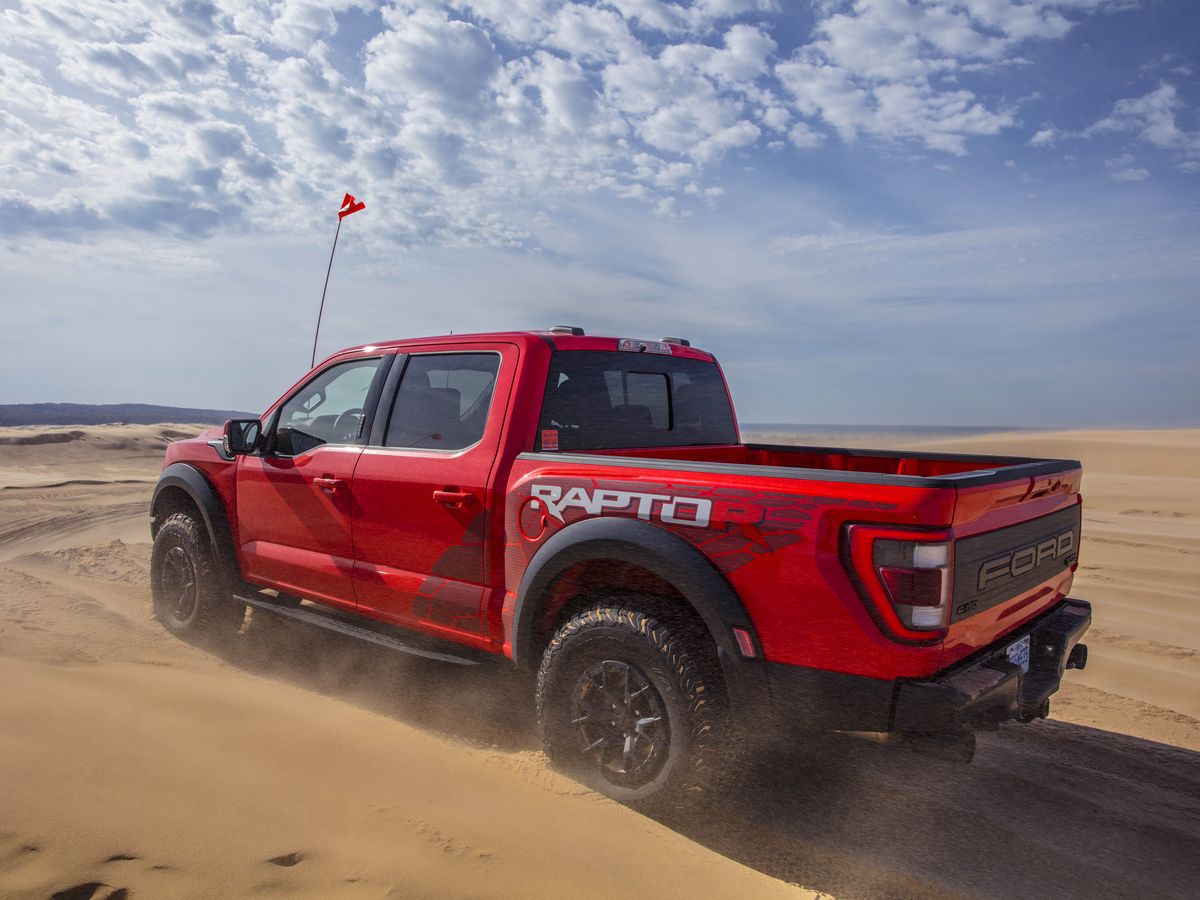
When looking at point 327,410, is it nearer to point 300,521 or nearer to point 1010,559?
point 300,521

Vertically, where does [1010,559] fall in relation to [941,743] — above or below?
above

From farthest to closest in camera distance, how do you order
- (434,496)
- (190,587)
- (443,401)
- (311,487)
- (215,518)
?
(190,587) < (215,518) < (311,487) < (443,401) < (434,496)

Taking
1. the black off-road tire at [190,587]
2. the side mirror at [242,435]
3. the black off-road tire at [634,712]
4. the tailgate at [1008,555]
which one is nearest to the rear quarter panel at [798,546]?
the tailgate at [1008,555]

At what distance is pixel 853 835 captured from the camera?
2.91m

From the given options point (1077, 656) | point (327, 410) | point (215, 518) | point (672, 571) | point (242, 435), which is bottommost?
point (1077, 656)

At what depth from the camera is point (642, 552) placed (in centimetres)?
281

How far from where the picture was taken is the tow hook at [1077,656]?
3.21 metres

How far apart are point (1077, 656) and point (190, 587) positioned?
15.6 ft

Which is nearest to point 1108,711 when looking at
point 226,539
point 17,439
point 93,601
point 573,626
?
point 573,626

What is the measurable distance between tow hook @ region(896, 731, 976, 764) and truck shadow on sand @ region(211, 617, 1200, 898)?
453 millimetres

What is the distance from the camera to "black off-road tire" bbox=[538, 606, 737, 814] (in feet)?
8.95

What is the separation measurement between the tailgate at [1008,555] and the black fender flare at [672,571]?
61 cm

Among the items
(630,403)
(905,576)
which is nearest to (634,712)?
(905,576)

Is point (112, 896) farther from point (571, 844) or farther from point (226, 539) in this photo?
point (226, 539)
